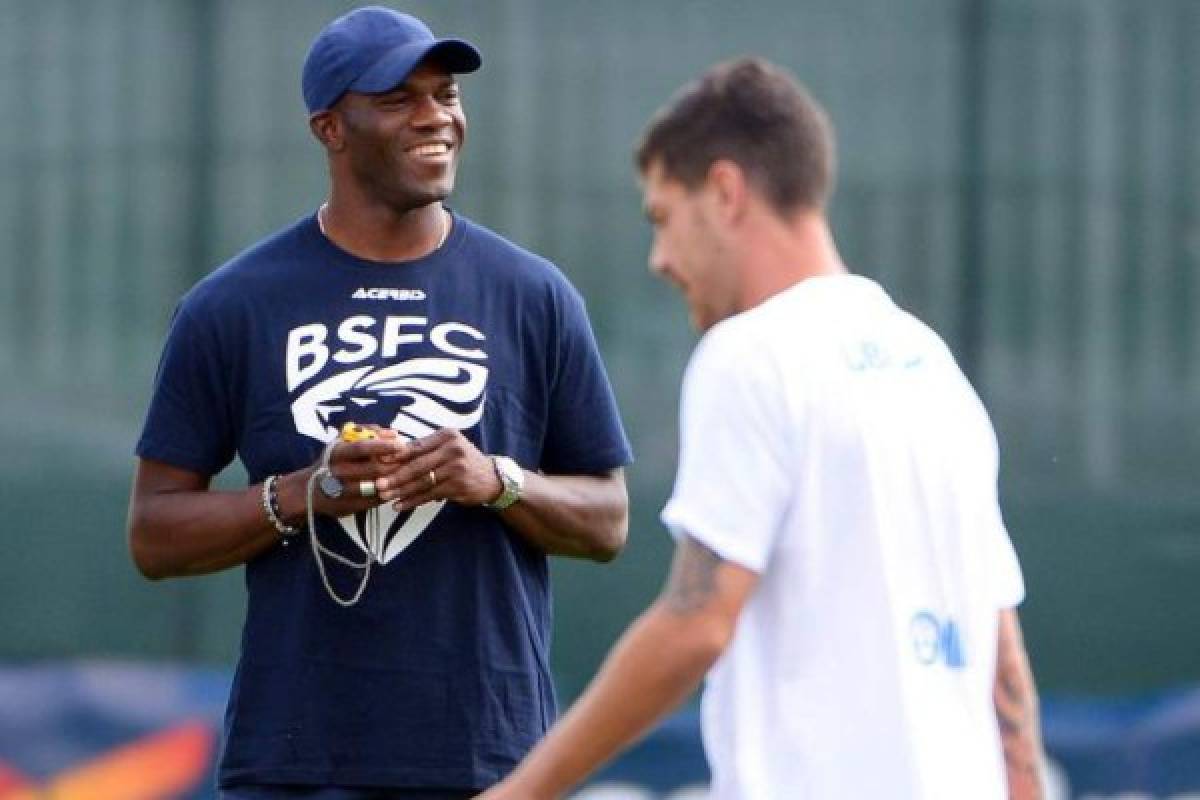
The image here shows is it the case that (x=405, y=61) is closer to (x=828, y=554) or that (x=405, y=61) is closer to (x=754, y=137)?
(x=754, y=137)

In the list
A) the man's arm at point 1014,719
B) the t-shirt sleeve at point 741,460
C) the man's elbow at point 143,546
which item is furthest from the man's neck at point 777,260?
the man's elbow at point 143,546

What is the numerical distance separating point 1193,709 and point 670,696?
13.1ft

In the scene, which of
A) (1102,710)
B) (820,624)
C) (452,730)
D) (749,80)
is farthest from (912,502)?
(1102,710)

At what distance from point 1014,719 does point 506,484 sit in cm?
99

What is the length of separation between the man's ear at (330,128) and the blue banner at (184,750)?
2.83 metres

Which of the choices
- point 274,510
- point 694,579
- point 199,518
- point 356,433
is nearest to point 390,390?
point 356,433

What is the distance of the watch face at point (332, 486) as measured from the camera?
4.20 m

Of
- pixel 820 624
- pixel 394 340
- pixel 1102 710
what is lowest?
pixel 1102 710

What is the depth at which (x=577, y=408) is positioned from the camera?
4.51m

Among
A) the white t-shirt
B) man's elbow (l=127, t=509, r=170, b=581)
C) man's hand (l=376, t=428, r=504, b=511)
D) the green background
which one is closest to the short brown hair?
the white t-shirt

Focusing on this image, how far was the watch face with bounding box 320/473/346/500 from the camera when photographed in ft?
13.8

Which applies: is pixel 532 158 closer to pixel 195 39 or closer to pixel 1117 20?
pixel 195 39

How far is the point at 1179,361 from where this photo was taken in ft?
24.0

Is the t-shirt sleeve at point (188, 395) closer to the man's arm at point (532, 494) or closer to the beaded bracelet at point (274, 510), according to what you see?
the beaded bracelet at point (274, 510)
